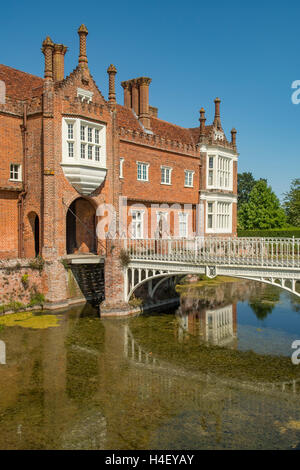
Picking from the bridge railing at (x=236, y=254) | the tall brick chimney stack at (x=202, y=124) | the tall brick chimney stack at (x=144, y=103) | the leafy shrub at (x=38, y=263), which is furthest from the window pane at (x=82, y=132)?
the tall brick chimney stack at (x=202, y=124)

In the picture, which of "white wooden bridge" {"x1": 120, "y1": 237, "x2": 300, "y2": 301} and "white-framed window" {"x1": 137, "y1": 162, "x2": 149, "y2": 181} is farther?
"white-framed window" {"x1": 137, "y1": 162, "x2": 149, "y2": 181}

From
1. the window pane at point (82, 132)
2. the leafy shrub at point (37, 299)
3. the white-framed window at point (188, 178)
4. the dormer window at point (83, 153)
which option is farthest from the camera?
the white-framed window at point (188, 178)

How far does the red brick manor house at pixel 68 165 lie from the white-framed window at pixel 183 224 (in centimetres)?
103

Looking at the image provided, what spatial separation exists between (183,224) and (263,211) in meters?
28.7

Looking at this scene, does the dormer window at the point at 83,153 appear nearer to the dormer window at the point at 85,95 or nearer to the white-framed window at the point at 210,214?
the dormer window at the point at 85,95

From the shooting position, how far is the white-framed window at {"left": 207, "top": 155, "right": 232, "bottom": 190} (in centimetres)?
3412

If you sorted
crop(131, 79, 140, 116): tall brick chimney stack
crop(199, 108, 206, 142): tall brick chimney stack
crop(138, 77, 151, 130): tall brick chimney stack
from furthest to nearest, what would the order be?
crop(199, 108, 206, 142): tall brick chimney stack → crop(131, 79, 140, 116): tall brick chimney stack → crop(138, 77, 151, 130): tall brick chimney stack

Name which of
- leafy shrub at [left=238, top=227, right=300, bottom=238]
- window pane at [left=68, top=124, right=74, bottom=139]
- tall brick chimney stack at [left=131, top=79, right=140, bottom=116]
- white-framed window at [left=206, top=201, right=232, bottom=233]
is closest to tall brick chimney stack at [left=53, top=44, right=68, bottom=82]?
window pane at [left=68, top=124, right=74, bottom=139]

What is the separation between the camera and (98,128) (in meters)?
23.6

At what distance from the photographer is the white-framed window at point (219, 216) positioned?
1355 inches

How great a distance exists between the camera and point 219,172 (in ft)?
113

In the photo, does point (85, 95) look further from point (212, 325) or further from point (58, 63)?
point (212, 325)

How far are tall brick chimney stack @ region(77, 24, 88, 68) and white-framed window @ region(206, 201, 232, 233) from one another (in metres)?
15.4

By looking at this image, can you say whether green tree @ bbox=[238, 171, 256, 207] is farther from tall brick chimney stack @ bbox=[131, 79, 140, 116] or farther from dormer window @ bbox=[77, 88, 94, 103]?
dormer window @ bbox=[77, 88, 94, 103]
